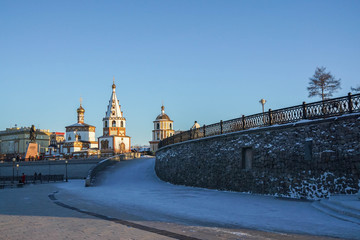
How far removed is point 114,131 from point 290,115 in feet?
258

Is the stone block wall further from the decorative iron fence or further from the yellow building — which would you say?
the yellow building

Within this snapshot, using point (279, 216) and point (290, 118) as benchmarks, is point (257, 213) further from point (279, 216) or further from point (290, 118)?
point (290, 118)

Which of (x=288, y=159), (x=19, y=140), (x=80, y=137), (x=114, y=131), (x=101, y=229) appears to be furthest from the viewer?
(x=19, y=140)

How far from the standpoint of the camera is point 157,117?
350 feet

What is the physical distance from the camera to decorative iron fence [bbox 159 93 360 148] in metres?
15.0

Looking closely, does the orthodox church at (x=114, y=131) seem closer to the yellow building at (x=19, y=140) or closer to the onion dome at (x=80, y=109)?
the onion dome at (x=80, y=109)

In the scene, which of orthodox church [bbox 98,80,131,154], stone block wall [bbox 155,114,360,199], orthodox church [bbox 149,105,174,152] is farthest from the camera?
orthodox church [bbox 149,105,174,152]

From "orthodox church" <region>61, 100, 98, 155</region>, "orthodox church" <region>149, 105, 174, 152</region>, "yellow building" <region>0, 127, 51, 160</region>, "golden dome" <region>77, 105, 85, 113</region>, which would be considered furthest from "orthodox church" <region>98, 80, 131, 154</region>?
"yellow building" <region>0, 127, 51, 160</region>

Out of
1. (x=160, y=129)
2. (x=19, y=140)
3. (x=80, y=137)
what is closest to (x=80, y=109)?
(x=80, y=137)

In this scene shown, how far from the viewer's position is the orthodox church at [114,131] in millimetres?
91562

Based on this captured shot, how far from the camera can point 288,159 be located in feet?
55.4

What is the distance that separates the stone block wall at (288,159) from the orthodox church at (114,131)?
69717mm

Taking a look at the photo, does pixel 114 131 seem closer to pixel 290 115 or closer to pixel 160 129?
pixel 160 129

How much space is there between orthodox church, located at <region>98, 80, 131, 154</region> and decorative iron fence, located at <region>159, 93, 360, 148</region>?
227ft
